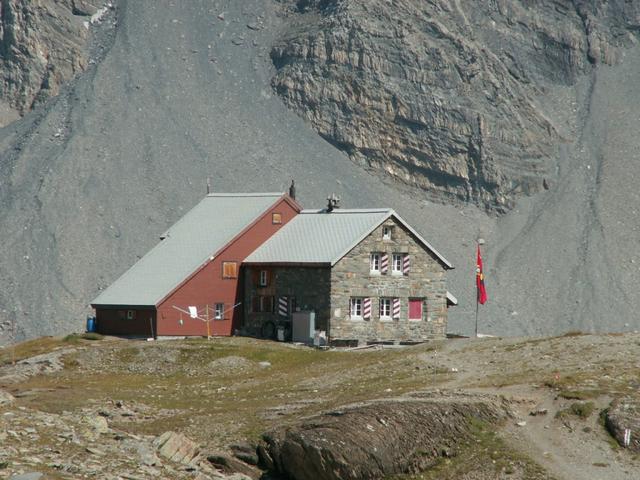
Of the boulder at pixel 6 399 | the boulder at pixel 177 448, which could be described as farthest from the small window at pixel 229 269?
the boulder at pixel 177 448

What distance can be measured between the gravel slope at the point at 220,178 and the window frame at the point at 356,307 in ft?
126

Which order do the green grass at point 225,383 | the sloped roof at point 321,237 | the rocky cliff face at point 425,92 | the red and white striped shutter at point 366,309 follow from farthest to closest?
1. the rocky cliff face at point 425,92
2. the sloped roof at point 321,237
3. the red and white striped shutter at point 366,309
4. the green grass at point 225,383

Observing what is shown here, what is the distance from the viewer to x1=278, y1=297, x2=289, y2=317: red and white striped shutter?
6888cm

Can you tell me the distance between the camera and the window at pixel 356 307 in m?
67.2

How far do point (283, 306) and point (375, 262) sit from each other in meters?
5.70

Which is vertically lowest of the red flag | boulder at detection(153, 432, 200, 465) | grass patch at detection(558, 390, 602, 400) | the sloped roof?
boulder at detection(153, 432, 200, 465)

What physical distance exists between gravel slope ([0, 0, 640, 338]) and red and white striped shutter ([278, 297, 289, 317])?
34536mm

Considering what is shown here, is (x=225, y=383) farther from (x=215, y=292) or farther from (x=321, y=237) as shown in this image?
(x=321, y=237)

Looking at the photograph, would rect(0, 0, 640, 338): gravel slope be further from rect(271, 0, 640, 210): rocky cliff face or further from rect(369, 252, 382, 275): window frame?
rect(369, 252, 382, 275): window frame

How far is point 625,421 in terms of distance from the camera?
3600cm

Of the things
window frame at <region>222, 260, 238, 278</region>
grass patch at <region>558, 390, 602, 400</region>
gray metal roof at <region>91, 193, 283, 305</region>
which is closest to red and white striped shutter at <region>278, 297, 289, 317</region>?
window frame at <region>222, 260, 238, 278</region>

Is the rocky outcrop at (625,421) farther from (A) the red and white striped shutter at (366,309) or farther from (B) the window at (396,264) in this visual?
(B) the window at (396,264)

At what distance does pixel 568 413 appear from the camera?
37312mm

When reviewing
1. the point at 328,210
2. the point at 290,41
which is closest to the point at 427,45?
the point at 290,41
